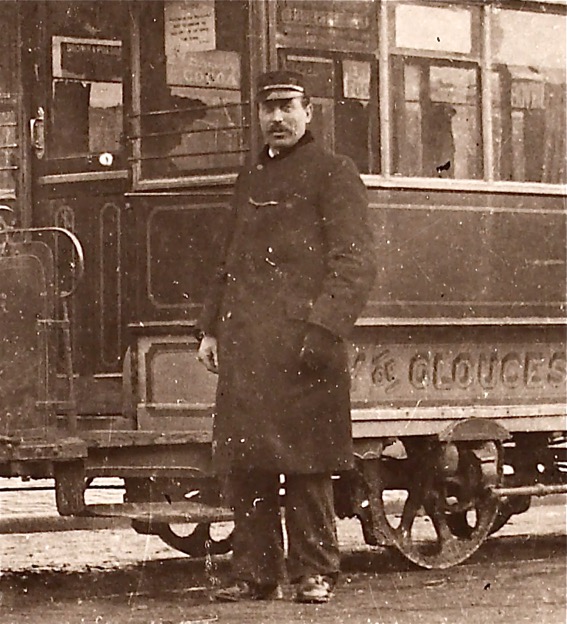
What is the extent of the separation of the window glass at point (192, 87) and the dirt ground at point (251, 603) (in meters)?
1.90

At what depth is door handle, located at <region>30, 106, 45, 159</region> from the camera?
8.45 m

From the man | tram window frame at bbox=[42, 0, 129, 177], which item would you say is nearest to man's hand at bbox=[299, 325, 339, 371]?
the man

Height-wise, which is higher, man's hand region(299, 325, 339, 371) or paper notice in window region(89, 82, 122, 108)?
paper notice in window region(89, 82, 122, 108)

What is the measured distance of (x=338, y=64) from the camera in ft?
25.6

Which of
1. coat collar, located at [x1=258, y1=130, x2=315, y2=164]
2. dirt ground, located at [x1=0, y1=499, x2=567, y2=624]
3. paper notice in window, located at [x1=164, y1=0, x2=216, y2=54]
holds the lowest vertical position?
dirt ground, located at [x1=0, y1=499, x2=567, y2=624]

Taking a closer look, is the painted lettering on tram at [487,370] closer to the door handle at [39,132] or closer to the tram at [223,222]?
the tram at [223,222]

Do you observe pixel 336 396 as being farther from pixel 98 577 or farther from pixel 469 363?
pixel 98 577

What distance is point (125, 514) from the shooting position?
7.20 m

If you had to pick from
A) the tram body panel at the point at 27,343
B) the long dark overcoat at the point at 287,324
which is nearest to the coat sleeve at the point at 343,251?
the long dark overcoat at the point at 287,324

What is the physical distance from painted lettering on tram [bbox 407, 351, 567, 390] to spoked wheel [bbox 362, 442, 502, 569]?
11.6 inches

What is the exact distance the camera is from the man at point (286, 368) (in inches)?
270

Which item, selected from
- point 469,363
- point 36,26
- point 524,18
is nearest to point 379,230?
point 469,363

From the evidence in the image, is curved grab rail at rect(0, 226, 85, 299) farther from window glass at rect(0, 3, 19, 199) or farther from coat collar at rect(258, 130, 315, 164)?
coat collar at rect(258, 130, 315, 164)

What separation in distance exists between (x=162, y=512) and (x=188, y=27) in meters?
2.17
